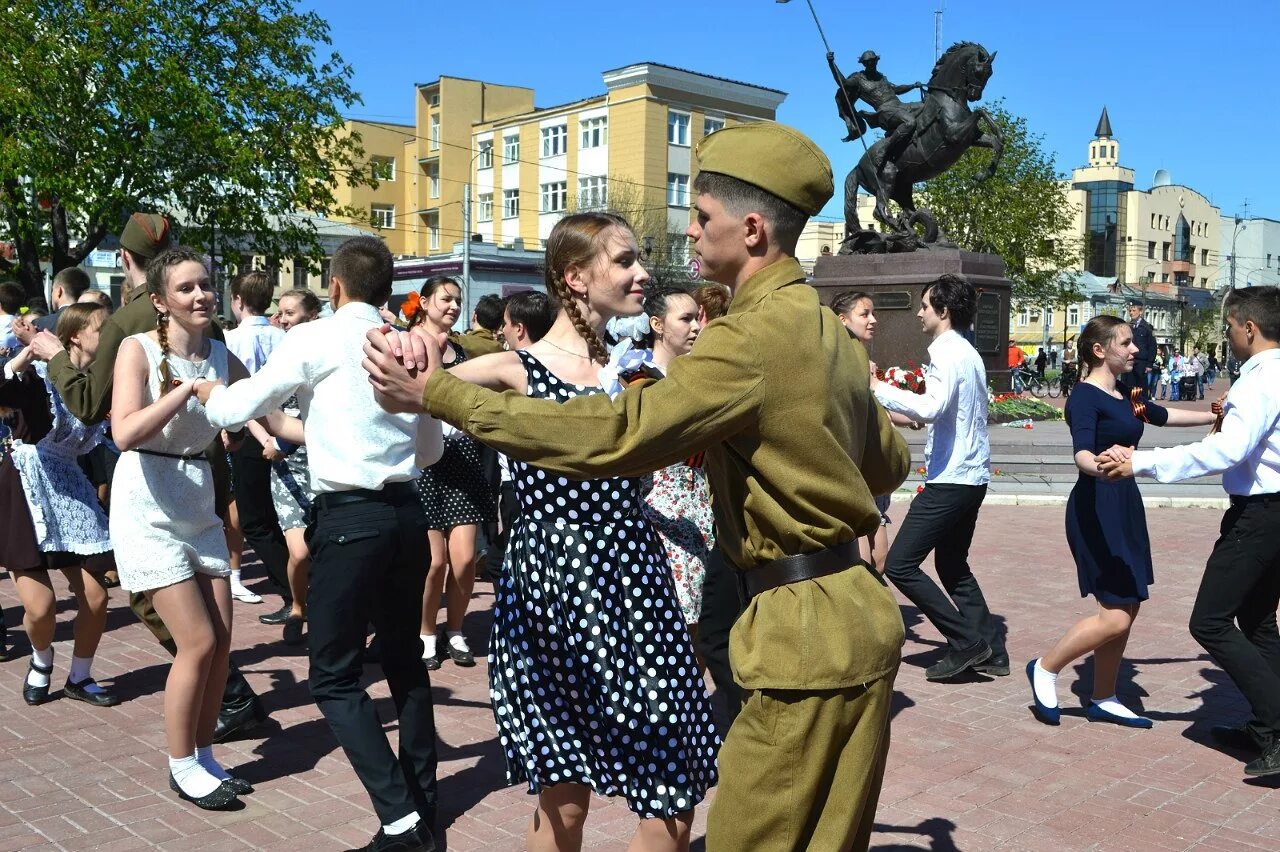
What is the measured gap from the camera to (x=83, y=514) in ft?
21.7

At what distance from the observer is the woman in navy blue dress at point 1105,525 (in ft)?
19.0

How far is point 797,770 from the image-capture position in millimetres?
2492

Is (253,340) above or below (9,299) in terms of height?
below

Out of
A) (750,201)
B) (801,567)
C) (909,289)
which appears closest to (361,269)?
(750,201)

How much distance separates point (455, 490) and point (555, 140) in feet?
208

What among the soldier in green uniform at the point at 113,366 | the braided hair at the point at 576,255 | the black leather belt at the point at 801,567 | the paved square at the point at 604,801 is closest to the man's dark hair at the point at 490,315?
the paved square at the point at 604,801

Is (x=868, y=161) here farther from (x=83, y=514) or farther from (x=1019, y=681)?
(x=83, y=514)

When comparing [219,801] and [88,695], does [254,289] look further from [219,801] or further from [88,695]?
[219,801]

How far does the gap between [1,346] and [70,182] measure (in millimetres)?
16874

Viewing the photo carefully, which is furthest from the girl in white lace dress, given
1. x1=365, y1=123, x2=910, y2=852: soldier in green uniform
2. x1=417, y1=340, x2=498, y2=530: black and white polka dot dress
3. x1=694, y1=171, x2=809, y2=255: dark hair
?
x1=694, y1=171, x2=809, y2=255: dark hair

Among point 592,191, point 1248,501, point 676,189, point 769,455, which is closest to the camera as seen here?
point 769,455

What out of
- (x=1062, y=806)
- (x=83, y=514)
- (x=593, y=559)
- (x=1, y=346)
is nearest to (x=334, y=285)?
(x=593, y=559)

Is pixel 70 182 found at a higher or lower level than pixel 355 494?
higher

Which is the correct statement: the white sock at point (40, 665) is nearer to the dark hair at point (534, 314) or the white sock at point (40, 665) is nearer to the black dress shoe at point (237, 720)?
the black dress shoe at point (237, 720)
